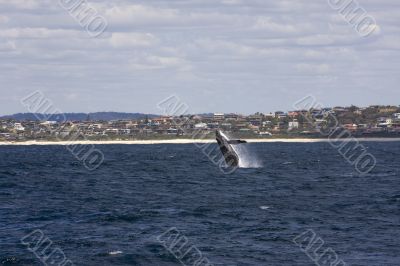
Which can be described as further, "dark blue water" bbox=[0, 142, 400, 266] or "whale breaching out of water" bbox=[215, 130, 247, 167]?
"whale breaching out of water" bbox=[215, 130, 247, 167]

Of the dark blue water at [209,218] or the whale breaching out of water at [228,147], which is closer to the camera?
the dark blue water at [209,218]

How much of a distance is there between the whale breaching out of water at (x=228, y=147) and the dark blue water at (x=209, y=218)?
3234 mm

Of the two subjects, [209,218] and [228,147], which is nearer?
[209,218]

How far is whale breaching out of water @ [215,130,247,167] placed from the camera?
8039 centimetres

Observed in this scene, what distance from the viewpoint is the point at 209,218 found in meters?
54.8

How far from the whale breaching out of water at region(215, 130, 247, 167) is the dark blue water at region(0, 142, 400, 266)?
3234 millimetres

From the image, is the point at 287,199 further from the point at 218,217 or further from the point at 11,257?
the point at 11,257

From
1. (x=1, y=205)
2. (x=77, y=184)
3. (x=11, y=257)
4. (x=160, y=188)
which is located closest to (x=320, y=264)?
(x=11, y=257)

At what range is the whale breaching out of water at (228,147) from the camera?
80388mm

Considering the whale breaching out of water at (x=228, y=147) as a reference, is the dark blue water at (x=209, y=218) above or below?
below

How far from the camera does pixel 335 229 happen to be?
4984 cm

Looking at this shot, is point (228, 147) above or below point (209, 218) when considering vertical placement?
above

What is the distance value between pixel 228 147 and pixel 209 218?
3268 centimetres

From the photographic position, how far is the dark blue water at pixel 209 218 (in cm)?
4328
